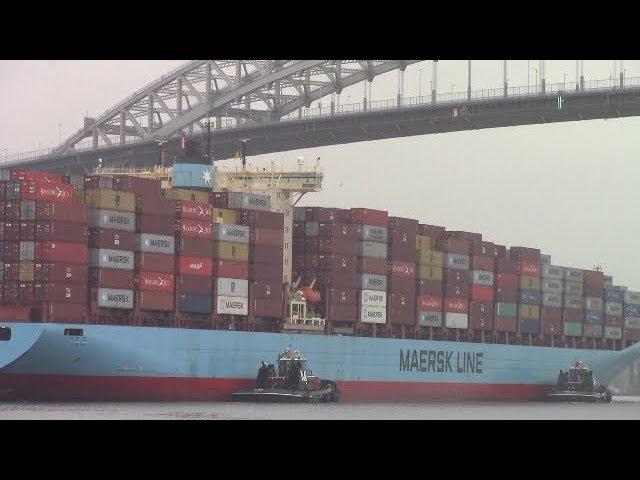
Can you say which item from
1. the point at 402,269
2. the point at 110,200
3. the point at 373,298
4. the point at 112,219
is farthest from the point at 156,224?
the point at 402,269

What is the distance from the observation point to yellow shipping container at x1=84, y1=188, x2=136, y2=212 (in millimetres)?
48500

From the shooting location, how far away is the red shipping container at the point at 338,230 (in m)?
57.0

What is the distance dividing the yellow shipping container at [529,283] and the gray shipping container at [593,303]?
5.96 m

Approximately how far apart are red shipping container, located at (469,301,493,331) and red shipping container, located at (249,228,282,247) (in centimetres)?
1453

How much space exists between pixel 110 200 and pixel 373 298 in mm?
14432

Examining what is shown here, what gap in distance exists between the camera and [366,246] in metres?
58.1

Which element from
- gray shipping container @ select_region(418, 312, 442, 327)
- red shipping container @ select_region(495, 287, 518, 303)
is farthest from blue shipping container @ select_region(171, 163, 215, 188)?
red shipping container @ select_region(495, 287, 518, 303)

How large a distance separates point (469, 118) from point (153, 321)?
34.8 metres

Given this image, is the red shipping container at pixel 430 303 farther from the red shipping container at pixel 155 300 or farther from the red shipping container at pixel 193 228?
the red shipping container at pixel 155 300

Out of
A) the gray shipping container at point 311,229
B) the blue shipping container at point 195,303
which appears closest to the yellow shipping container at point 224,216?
the blue shipping container at point 195,303

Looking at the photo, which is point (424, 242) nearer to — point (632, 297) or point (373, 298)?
point (373, 298)
